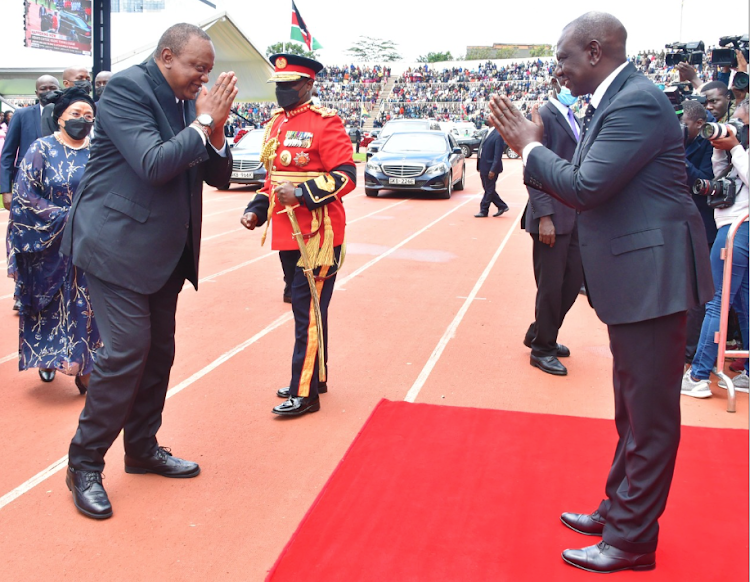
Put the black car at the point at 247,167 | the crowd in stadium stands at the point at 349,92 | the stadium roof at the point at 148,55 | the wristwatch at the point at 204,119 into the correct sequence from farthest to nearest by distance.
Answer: the crowd in stadium stands at the point at 349,92
the stadium roof at the point at 148,55
the black car at the point at 247,167
the wristwatch at the point at 204,119

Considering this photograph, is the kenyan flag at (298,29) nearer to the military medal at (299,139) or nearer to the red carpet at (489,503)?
the military medal at (299,139)

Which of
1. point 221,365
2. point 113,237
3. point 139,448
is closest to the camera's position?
point 113,237

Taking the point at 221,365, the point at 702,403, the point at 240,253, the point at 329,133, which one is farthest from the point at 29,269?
the point at 240,253

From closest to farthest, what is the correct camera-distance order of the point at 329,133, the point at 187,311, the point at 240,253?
the point at 329,133 < the point at 187,311 < the point at 240,253

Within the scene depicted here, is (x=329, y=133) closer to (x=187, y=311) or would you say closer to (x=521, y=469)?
(x=521, y=469)

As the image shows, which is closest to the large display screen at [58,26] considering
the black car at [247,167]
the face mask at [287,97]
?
the black car at [247,167]

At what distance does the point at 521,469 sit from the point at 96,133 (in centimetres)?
268

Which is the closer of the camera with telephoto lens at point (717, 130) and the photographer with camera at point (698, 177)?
the camera with telephoto lens at point (717, 130)

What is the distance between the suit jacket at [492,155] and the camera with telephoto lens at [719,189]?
28.4ft

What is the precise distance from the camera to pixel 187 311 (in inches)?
282

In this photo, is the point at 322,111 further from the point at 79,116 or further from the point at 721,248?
the point at 721,248

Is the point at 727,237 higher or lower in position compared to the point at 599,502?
higher

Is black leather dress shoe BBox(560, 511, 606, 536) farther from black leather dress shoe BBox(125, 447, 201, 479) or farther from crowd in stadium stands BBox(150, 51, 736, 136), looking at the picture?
crowd in stadium stands BBox(150, 51, 736, 136)

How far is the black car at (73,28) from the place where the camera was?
2127cm
